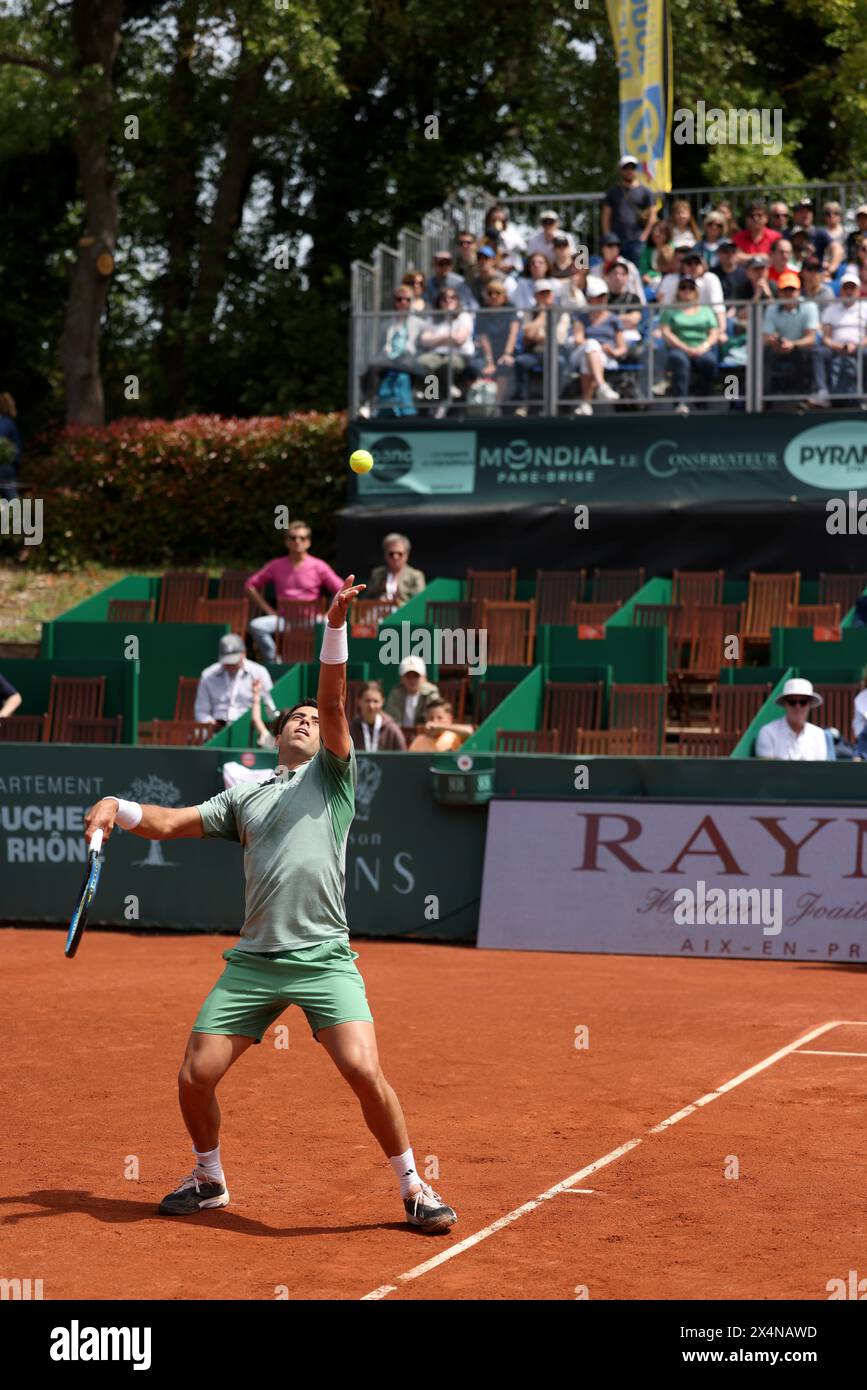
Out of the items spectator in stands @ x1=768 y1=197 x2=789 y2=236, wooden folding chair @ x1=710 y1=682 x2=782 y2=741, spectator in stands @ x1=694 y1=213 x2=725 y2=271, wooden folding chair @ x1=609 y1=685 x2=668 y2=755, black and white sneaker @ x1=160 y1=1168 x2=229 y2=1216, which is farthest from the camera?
spectator in stands @ x1=768 y1=197 x2=789 y2=236

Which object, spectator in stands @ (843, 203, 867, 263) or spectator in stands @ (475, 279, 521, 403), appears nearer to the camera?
spectator in stands @ (475, 279, 521, 403)

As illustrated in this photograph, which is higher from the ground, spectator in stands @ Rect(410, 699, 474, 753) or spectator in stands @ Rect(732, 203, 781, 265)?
spectator in stands @ Rect(732, 203, 781, 265)

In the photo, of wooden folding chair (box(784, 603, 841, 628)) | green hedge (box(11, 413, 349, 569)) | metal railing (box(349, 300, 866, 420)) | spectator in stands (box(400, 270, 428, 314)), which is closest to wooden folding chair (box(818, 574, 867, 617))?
wooden folding chair (box(784, 603, 841, 628))

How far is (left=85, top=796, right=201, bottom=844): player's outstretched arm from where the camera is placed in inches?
252

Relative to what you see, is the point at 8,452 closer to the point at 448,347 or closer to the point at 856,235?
the point at 448,347

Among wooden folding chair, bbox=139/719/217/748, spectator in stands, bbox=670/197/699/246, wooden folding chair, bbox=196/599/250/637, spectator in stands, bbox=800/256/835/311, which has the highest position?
spectator in stands, bbox=670/197/699/246

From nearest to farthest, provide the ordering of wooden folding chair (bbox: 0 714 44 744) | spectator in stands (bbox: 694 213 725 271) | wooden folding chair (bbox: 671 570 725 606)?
1. wooden folding chair (bbox: 0 714 44 744)
2. wooden folding chair (bbox: 671 570 725 606)
3. spectator in stands (bbox: 694 213 725 271)

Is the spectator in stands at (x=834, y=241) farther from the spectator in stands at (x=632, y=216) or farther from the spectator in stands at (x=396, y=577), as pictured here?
the spectator in stands at (x=396, y=577)

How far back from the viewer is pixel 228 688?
1706 centimetres

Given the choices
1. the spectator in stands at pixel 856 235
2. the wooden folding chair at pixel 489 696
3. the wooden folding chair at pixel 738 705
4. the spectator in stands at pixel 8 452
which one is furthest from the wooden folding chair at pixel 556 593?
the spectator in stands at pixel 8 452

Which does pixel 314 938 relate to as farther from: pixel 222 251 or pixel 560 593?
pixel 222 251

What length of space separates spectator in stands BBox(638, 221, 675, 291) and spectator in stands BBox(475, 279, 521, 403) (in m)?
1.86

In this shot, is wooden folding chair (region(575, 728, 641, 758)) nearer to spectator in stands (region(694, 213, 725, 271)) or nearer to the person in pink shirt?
the person in pink shirt

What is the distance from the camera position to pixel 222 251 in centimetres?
3130
